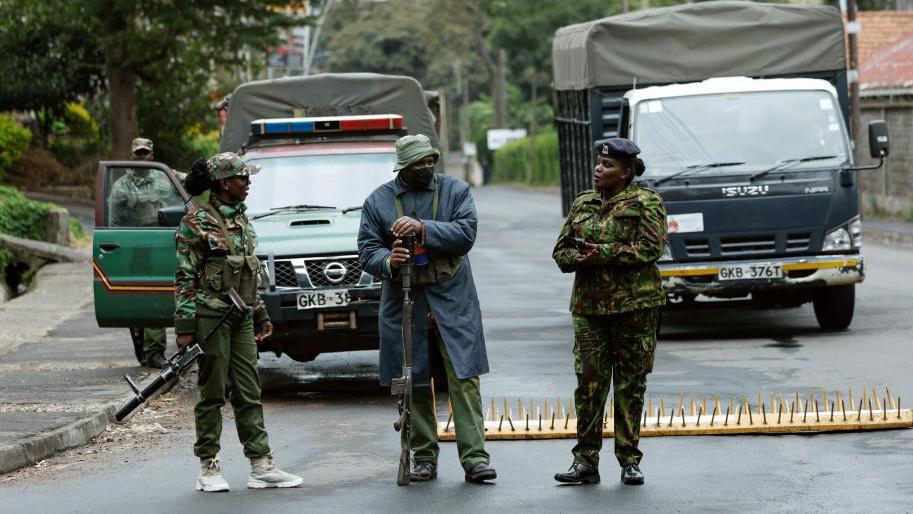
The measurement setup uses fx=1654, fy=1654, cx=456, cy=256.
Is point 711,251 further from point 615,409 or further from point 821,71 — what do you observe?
point 615,409

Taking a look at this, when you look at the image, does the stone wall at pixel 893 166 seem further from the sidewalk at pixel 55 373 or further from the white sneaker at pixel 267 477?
the white sneaker at pixel 267 477

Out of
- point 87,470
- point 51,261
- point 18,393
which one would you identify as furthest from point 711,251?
point 51,261

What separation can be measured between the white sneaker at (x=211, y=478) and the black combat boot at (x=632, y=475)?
2.05 m

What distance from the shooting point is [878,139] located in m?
15.6

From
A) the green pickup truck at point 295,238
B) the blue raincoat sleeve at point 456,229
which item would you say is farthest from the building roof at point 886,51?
the blue raincoat sleeve at point 456,229

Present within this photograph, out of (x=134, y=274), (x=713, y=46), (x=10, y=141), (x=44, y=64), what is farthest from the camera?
(x=44, y=64)

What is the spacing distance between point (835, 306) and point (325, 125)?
518 cm

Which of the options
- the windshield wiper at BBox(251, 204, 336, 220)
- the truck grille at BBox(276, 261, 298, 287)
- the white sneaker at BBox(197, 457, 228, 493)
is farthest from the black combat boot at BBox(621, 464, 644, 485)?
the windshield wiper at BBox(251, 204, 336, 220)

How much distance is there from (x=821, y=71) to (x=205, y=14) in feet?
67.6

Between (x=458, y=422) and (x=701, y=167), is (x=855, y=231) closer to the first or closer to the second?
(x=701, y=167)

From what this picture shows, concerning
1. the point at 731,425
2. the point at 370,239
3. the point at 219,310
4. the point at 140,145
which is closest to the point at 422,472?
the point at 370,239

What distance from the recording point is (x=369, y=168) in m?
13.4

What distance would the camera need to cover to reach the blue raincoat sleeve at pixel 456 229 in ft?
27.7

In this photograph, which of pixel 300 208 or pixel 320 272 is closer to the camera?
pixel 320 272
